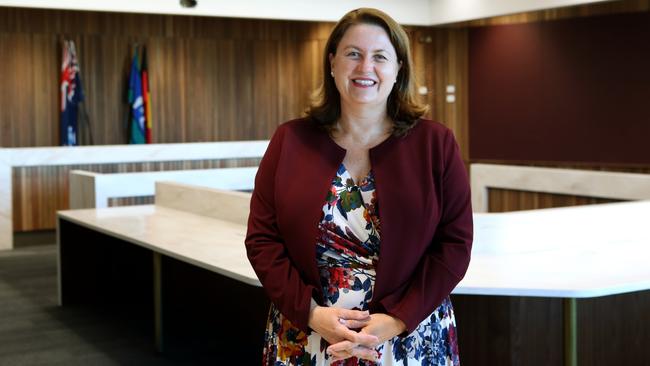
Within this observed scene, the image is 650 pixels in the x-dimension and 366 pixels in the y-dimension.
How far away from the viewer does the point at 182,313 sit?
6.03 m

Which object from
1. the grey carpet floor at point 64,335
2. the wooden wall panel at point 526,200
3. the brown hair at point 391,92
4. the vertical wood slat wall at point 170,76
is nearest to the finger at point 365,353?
the brown hair at point 391,92

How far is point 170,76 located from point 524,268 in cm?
832

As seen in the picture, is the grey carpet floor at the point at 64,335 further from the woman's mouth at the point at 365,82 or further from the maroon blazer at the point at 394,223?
the woman's mouth at the point at 365,82

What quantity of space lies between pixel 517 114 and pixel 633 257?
7.35 m

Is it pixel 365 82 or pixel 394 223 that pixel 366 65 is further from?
pixel 394 223

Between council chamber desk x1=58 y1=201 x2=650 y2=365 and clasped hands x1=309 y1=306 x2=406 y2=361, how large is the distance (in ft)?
4.65

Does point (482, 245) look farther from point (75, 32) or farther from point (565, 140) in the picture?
point (75, 32)

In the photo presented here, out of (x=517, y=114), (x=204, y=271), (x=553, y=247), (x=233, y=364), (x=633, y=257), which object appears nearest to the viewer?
(x=633, y=257)

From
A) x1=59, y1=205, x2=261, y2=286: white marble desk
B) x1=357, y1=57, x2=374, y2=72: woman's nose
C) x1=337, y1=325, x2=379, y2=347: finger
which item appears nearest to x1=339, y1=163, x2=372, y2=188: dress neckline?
x1=357, y1=57, x2=374, y2=72: woman's nose

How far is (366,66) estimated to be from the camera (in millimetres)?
2041

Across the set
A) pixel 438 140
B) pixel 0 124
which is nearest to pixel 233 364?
pixel 438 140

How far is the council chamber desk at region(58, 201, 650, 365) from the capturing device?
3412mm

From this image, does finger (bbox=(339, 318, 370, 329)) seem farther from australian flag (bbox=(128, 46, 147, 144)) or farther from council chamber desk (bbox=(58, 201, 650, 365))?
australian flag (bbox=(128, 46, 147, 144))

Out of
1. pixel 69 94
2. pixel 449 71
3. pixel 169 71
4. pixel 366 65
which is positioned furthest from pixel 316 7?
pixel 366 65
